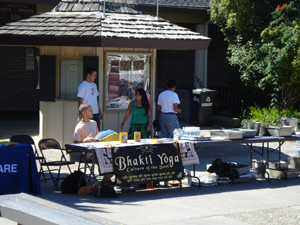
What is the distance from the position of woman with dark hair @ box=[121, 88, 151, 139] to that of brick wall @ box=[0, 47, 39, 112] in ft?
32.3

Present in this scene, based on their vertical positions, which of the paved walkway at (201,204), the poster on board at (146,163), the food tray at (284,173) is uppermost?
the poster on board at (146,163)

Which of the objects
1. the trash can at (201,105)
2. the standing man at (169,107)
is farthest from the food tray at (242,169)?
the trash can at (201,105)

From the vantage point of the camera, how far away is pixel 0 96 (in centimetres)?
2002

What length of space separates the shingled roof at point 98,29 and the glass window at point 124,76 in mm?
734

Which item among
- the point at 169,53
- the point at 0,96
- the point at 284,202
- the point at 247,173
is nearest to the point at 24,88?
the point at 0,96

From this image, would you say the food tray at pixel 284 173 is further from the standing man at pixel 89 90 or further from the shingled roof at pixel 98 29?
the standing man at pixel 89 90

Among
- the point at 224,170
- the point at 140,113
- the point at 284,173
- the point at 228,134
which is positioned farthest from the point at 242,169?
the point at 140,113

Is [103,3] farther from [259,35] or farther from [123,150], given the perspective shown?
[259,35]

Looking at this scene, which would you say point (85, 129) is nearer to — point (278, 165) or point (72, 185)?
point (72, 185)

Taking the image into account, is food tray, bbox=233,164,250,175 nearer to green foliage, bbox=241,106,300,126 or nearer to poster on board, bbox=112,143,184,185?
poster on board, bbox=112,143,184,185

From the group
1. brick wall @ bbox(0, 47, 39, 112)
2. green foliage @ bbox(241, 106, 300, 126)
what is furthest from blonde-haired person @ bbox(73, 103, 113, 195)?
brick wall @ bbox(0, 47, 39, 112)

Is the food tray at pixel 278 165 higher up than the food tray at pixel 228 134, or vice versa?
the food tray at pixel 228 134

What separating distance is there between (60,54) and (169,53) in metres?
10.7

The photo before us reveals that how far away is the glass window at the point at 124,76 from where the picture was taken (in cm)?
1247
